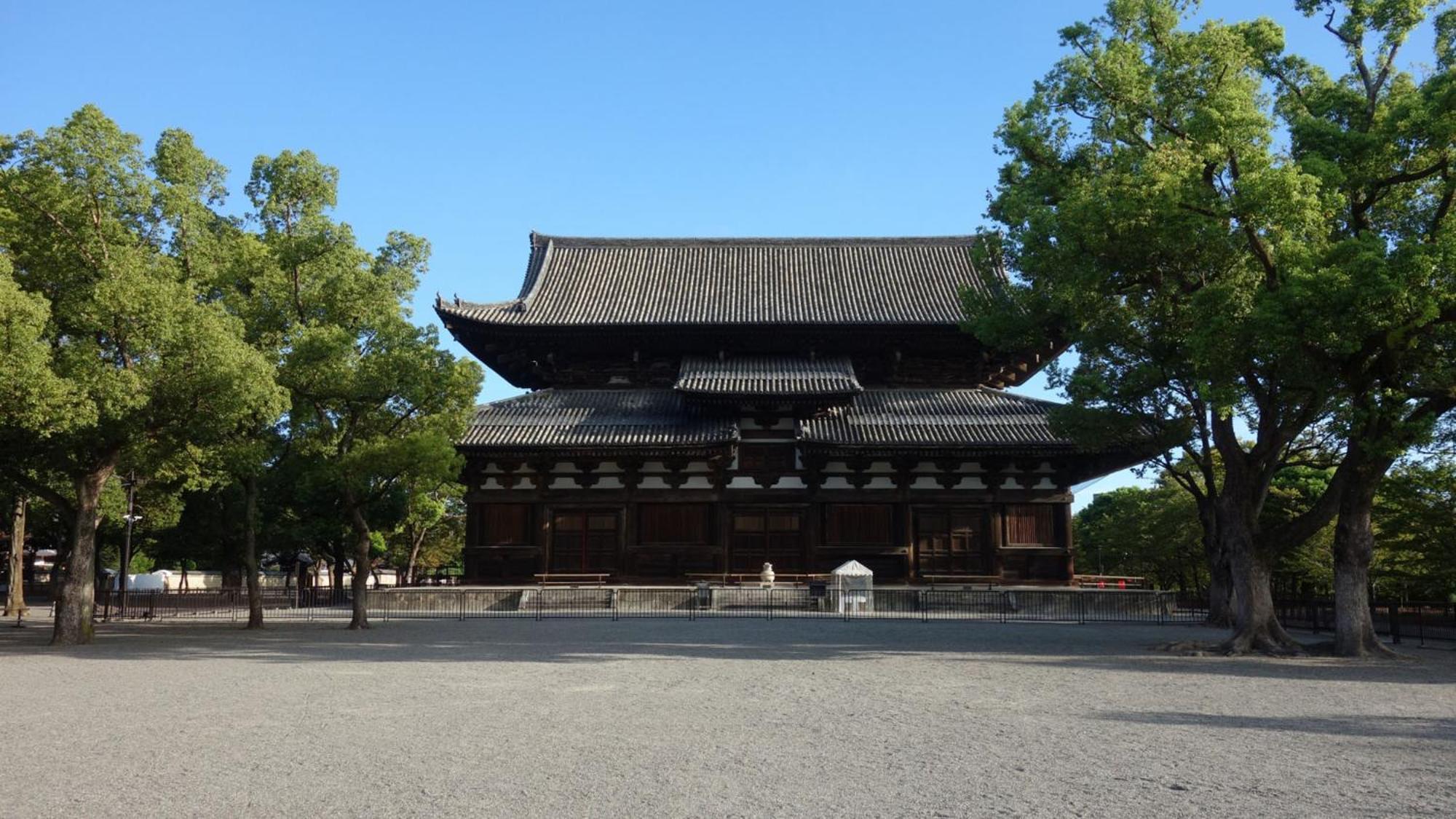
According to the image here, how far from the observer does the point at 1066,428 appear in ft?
70.2

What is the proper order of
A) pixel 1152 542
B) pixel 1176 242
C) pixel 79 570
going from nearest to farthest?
pixel 1176 242, pixel 79 570, pixel 1152 542

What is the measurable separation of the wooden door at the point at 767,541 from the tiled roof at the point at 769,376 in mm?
3950

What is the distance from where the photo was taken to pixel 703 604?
91.2 ft

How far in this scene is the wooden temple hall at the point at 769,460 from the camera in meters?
30.4

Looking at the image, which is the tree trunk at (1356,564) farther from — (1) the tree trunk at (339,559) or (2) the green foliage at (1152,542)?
(1) the tree trunk at (339,559)

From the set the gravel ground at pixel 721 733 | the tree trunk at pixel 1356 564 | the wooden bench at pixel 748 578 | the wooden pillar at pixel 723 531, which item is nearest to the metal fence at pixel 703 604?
the wooden bench at pixel 748 578

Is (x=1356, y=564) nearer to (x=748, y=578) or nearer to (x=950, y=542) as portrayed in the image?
(x=950, y=542)

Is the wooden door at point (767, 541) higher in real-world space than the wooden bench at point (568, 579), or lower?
higher

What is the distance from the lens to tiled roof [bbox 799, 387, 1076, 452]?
96.4 ft

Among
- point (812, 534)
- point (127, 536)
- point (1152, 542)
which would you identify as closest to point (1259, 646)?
point (812, 534)

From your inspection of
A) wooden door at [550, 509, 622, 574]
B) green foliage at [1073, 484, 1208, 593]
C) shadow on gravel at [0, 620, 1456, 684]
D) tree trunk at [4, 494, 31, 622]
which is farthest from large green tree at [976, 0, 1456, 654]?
tree trunk at [4, 494, 31, 622]

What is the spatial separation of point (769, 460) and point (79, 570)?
1904 cm

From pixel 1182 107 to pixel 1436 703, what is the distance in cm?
1045

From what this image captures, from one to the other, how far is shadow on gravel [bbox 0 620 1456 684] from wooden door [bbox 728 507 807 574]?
649 cm
